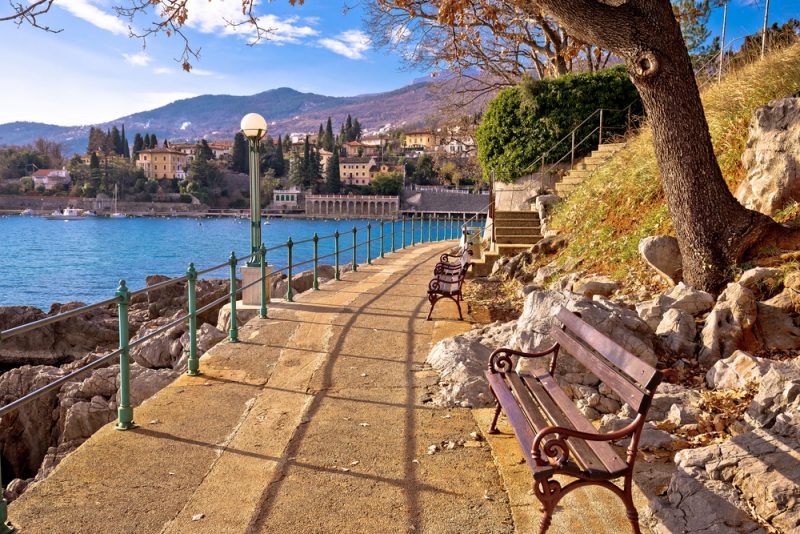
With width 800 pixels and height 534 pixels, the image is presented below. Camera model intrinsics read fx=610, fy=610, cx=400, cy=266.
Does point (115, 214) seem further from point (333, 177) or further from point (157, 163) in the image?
point (333, 177)

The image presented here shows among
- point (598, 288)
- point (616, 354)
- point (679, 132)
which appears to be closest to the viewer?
point (616, 354)

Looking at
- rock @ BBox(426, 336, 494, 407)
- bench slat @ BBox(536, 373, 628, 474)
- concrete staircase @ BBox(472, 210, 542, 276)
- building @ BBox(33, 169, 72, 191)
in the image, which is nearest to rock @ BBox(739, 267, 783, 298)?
rock @ BBox(426, 336, 494, 407)

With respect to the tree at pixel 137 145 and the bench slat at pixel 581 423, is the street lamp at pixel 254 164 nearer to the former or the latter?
the bench slat at pixel 581 423

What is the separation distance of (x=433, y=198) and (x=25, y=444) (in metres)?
110

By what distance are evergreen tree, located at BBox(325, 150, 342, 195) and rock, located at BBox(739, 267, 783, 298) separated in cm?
11909

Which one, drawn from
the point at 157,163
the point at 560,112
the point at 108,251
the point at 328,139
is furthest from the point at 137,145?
the point at 560,112

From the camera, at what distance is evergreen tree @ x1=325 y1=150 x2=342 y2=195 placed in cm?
12275

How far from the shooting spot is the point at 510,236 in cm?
1343

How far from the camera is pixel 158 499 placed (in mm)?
3330

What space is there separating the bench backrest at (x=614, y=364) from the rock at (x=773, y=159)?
12.0 feet

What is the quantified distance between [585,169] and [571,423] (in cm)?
1247

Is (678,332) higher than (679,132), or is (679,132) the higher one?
(679,132)

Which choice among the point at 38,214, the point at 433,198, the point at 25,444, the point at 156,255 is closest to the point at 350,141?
the point at 433,198

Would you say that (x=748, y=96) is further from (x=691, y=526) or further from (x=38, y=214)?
(x=38, y=214)
